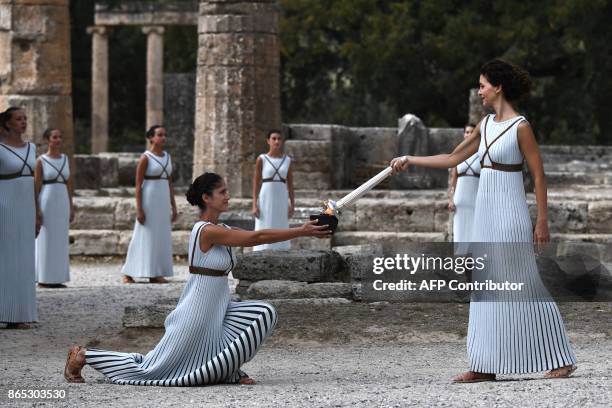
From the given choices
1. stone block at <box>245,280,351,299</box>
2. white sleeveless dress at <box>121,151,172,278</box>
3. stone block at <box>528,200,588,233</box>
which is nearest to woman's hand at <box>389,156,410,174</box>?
stone block at <box>245,280,351,299</box>

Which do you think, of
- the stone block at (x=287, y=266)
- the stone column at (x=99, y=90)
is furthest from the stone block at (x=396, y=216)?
the stone column at (x=99, y=90)

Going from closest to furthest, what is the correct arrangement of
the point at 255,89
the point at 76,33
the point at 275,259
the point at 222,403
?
the point at 222,403 → the point at 275,259 → the point at 255,89 → the point at 76,33

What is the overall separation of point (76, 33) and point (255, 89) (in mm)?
21340

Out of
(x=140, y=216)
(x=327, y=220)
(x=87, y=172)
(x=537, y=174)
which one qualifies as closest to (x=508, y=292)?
(x=537, y=174)

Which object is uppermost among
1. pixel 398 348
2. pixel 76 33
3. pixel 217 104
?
pixel 76 33

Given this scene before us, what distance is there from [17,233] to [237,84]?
26.9ft

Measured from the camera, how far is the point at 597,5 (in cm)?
3144

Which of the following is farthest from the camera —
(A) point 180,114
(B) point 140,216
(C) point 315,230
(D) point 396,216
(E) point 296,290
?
(A) point 180,114

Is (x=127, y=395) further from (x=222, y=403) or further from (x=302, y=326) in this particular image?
(x=302, y=326)

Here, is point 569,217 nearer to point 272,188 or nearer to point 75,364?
point 272,188

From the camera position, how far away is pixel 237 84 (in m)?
19.5

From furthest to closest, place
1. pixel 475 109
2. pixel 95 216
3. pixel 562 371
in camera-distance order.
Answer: pixel 475 109 → pixel 95 216 → pixel 562 371

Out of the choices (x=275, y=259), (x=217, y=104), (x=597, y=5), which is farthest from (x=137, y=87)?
(x=275, y=259)

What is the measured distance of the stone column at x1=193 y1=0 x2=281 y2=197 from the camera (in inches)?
765
